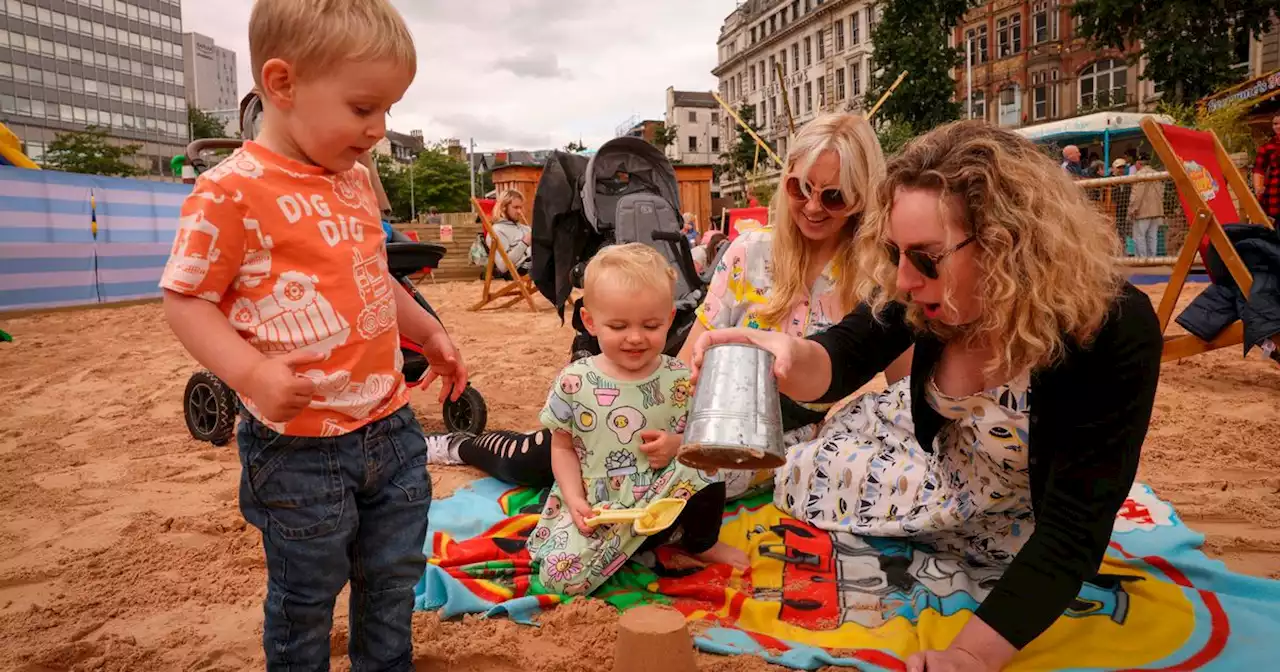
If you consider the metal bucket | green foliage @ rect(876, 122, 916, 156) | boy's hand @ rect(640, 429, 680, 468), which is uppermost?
green foliage @ rect(876, 122, 916, 156)

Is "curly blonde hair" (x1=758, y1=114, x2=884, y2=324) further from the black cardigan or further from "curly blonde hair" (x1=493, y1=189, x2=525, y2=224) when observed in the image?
"curly blonde hair" (x1=493, y1=189, x2=525, y2=224)

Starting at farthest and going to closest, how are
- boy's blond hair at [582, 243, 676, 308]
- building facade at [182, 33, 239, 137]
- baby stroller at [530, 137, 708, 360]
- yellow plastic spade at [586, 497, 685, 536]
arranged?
building facade at [182, 33, 239, 137], baby stroller at [530, 137, 708, 360], boy's blond hair at [582, 243, 676, 308], yellow plastic spade at [586, 497, 685, 536]

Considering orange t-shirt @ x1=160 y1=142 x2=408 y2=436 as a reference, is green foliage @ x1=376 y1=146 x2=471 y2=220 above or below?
above

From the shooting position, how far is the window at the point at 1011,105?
3553 centimetres

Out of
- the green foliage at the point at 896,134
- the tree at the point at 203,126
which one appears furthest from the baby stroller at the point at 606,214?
the tree at the point at 203,126

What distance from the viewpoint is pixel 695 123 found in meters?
82.6

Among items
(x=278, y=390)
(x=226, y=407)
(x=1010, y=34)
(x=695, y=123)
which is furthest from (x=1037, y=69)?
(x=695, y=123)

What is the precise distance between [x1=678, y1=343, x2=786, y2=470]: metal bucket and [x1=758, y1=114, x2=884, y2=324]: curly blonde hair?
1225mm

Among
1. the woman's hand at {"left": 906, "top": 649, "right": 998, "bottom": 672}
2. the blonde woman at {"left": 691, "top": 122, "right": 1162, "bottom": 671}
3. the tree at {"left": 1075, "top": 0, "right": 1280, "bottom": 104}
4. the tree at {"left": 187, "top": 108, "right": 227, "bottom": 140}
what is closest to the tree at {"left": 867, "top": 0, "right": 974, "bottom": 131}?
the tree at {"left": 1075, "top": 0, "right": 1280, "bottom": 104}

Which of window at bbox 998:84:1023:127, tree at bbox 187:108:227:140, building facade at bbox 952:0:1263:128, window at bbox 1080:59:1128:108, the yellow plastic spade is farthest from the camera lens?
tree at bbox 187:108:227:140

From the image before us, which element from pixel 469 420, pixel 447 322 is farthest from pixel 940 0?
pixel 469 420

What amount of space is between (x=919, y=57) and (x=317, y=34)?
3192 centimetres

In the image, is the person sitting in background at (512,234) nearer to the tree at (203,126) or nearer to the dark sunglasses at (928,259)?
the dark sunglasses at (928,259)

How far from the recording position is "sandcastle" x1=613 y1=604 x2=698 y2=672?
142 cm
